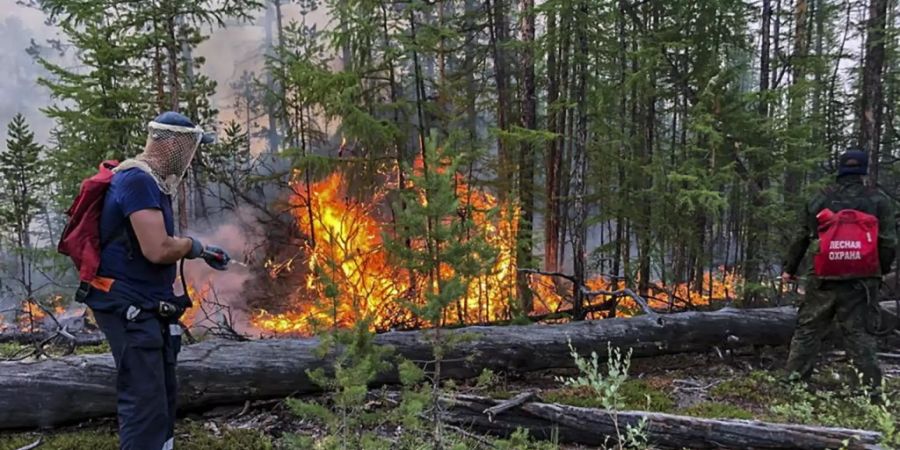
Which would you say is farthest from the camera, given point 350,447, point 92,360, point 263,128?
point 263,128

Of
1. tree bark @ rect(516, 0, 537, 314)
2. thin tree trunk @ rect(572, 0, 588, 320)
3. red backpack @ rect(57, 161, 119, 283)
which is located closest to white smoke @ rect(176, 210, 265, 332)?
tree bark @ rect(516, 0, 537, 314)

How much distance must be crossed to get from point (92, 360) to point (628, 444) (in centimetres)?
461

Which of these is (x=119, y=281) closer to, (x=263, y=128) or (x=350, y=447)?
(x=350, y=447)

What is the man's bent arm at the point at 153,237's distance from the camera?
2.92 metres

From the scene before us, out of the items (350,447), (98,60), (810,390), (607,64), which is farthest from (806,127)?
(98,60)

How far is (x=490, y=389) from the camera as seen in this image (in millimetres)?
5449

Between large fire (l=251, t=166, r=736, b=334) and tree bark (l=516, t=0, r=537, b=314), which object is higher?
tree bark (l=516, t=0, r=537, b=314)

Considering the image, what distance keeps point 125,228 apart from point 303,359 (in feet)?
7.84

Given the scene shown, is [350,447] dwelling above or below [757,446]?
above

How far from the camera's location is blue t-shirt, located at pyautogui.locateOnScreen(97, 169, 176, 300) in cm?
293

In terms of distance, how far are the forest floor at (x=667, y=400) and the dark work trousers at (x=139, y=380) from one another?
82 cm

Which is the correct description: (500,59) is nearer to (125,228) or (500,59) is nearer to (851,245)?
(851,245)

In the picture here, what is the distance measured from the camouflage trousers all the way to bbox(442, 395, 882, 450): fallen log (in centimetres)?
184

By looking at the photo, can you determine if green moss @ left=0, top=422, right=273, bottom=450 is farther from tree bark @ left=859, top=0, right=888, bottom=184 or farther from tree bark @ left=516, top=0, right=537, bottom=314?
tree bark @ left=859, top=0, right=888, bottom=184
